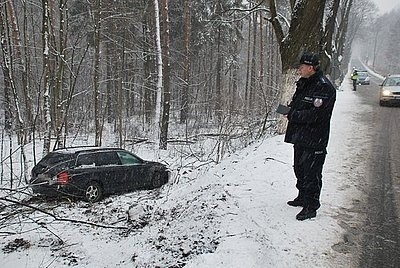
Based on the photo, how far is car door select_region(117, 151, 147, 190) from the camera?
11617mm

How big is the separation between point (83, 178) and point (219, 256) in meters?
7.12

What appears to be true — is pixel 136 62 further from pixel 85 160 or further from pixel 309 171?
pixel 309 171

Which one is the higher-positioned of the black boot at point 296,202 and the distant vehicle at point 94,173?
the black boot at point 296,202

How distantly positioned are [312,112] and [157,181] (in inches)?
327

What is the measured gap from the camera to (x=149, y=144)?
19.6 metres

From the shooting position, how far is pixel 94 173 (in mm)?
10648

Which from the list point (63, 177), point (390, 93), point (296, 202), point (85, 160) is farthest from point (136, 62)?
point (296, 202)

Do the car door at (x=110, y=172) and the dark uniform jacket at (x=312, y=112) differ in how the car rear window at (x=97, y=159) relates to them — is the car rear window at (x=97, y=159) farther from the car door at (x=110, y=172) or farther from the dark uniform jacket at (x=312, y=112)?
the dark uniform jacket at (x=312, y=112)

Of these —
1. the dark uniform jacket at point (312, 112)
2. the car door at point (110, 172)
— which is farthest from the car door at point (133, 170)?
the dark uniform jacket at point (312, 112)

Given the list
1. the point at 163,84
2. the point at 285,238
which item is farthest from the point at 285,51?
the point at 163,84

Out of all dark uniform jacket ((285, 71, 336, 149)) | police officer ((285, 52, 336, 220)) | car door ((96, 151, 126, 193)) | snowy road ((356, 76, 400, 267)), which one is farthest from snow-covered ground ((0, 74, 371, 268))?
car door ((96, 151, 126, 193))

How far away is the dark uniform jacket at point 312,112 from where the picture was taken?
14.7ft

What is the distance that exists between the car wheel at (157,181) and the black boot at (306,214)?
7.62m

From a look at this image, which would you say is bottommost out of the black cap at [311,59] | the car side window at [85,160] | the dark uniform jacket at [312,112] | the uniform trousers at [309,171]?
the car side window at [85,160]
